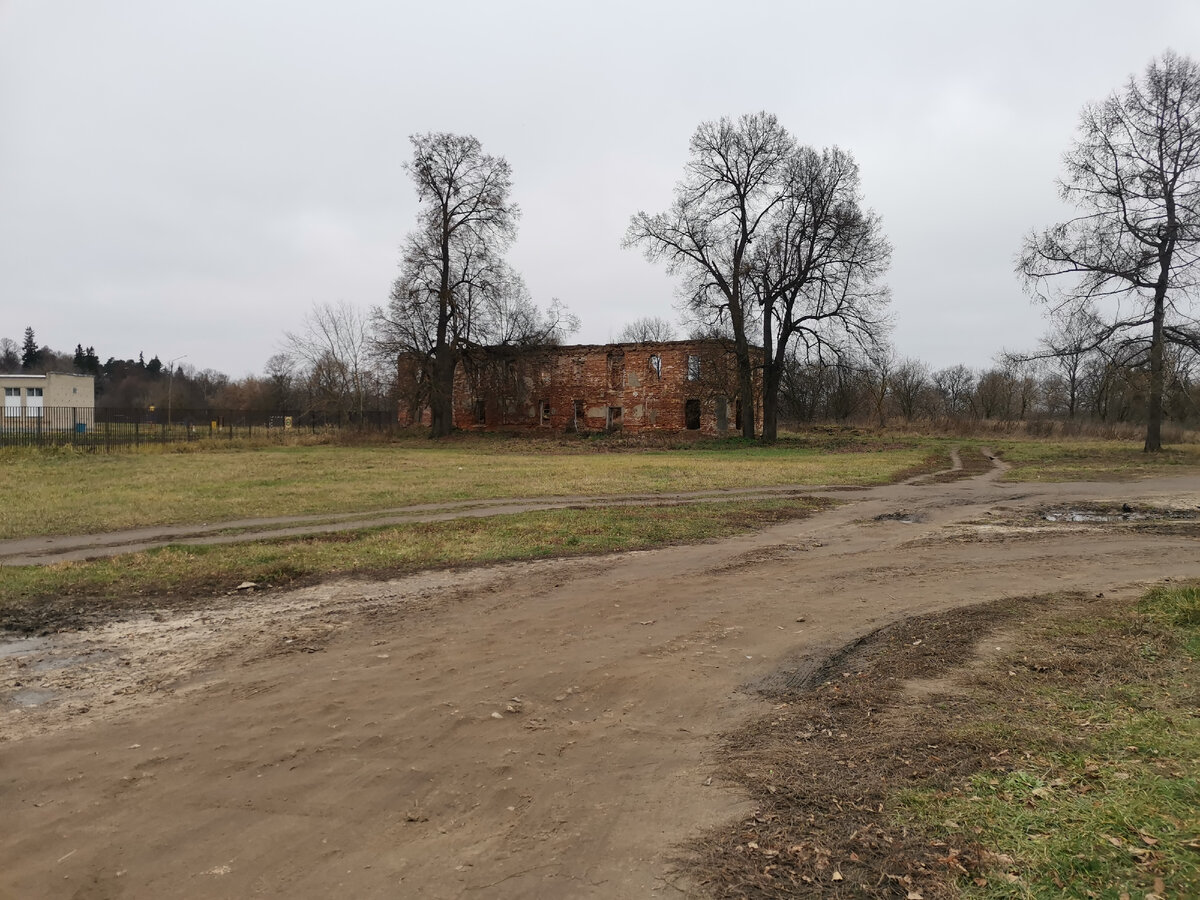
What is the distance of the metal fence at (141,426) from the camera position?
37.6m

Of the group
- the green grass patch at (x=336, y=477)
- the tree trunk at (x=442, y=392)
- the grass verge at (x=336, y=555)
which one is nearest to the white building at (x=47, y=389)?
the tree trunk at (x=442, y=392)

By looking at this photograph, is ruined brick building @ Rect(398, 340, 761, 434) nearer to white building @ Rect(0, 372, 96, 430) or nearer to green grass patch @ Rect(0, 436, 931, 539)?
green grass patch @ Rect(0, 436, 931, 539)

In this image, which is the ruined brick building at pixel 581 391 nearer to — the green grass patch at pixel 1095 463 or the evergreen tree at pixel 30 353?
the green grass patch at pixel 1095 463

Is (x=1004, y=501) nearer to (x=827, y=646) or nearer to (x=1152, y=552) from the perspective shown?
(x=1152, y=552)

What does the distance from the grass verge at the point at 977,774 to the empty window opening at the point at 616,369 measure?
4874 centimetres

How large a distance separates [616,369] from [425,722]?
50.3 meters

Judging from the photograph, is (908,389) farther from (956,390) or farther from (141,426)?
(141,426)

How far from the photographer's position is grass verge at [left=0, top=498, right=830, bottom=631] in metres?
8.79

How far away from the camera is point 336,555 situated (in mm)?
11391

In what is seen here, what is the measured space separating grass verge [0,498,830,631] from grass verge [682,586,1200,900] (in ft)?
21.4

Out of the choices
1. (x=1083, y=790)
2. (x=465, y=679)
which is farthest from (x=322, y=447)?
(x=1083, y=790)

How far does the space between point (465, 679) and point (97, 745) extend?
8.00ft

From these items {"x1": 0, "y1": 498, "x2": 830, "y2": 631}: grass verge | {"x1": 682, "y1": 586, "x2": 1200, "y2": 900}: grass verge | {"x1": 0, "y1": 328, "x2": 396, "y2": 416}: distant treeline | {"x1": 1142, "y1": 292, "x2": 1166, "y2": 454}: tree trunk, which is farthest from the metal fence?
{"x1": 1142, "y1": 292, "x2": 1166, "y2": 454}: tree trunk

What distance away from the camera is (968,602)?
7.86m
